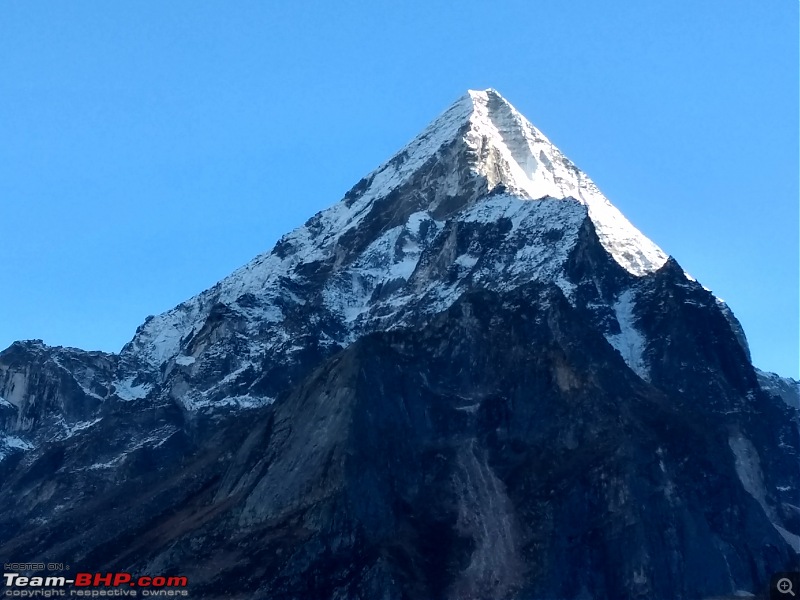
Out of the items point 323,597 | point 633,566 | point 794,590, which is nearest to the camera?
point 794,590

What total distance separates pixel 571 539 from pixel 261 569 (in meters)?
42.6

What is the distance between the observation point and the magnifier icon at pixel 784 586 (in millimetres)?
82519

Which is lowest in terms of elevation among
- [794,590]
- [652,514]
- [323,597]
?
[794,590]

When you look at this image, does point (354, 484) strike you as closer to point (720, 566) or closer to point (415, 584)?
point (415, 584)

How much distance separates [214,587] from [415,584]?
2587cm

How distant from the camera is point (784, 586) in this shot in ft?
272

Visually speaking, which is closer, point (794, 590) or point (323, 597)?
point (794, 590)

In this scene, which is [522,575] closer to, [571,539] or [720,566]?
[571,539]

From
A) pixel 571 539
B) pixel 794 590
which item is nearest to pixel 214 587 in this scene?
pixel 571 539

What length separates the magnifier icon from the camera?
82519 mm

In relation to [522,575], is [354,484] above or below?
above

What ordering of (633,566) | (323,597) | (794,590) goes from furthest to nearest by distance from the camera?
(633,566) → (323,597) → (794,590)

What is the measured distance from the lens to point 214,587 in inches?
7333

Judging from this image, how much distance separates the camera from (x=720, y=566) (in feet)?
650
